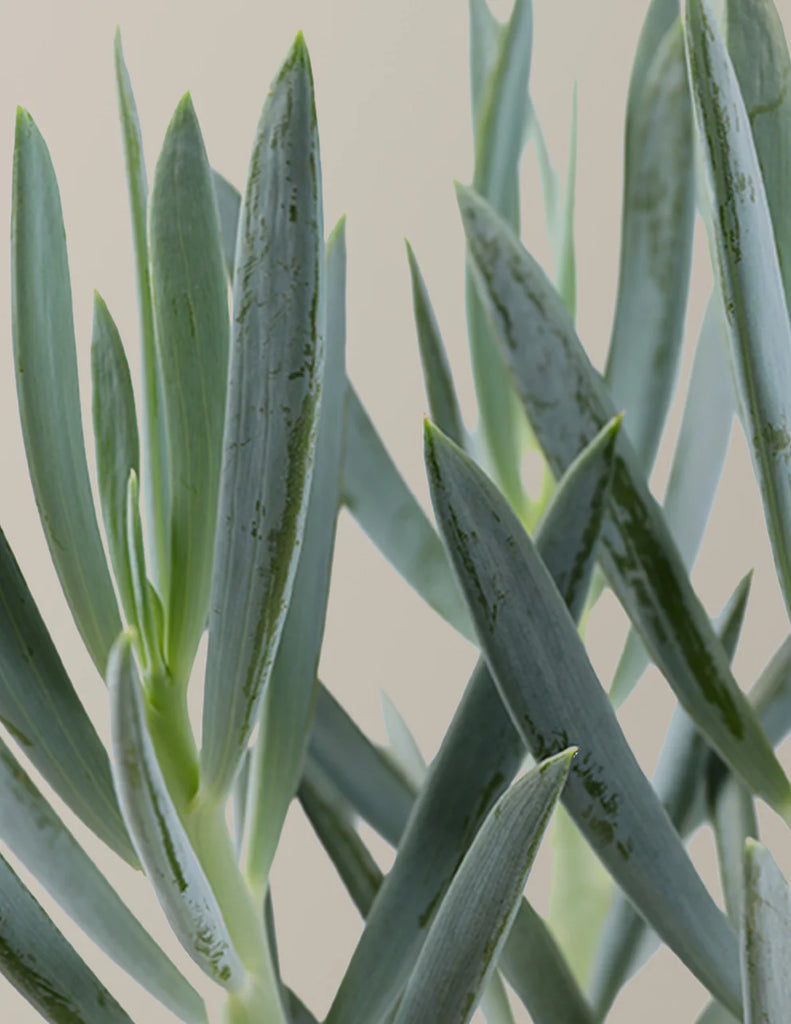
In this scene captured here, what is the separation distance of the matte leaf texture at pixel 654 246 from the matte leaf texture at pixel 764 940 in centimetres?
16

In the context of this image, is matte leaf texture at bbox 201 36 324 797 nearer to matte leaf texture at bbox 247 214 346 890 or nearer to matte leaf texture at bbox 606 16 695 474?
matte leaf texture at bbox 247 214 346 890

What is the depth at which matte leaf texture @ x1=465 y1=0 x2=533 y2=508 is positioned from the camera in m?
0.41

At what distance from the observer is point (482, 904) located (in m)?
0.22

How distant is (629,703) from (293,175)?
3.16 feet

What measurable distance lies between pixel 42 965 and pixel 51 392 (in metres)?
0.12

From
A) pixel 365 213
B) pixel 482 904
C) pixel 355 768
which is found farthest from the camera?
pixel 365 213

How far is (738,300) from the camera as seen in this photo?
0.23 m

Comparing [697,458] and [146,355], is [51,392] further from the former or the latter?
[697,458]

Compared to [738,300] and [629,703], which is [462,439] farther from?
[629,703]

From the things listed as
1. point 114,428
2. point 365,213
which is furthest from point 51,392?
point 365,213

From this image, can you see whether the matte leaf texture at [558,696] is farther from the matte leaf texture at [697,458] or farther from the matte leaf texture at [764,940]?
the matte leaf texture at [697,458]

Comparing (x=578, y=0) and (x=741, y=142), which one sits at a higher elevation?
(x=578, y=0)

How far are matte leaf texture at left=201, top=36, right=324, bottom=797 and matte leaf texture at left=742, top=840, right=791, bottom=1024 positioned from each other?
0.32 ft

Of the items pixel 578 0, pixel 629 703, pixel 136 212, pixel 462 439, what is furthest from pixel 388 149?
pixel 136 212
